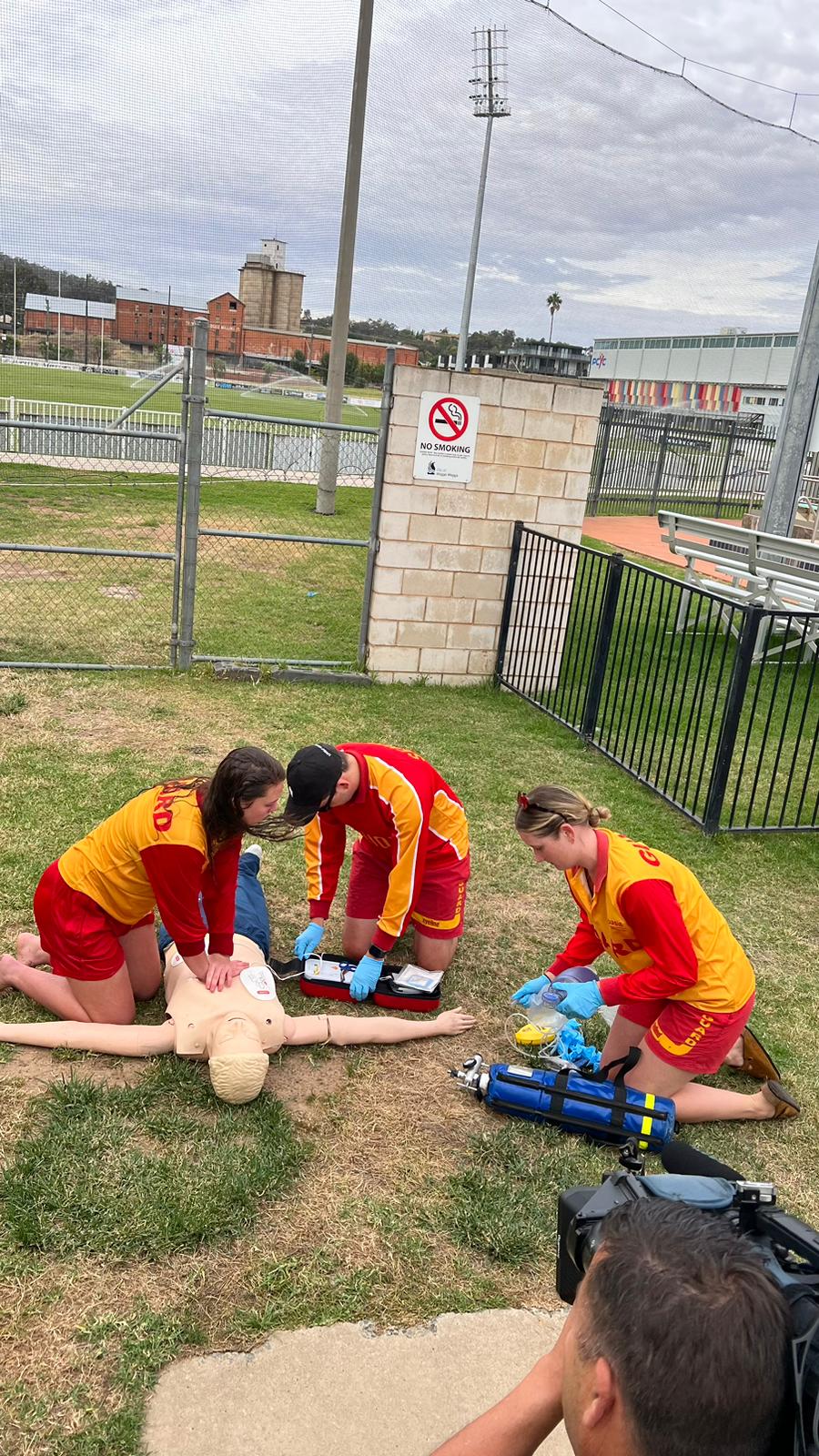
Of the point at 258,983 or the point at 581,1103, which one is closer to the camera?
the point at 581,1103

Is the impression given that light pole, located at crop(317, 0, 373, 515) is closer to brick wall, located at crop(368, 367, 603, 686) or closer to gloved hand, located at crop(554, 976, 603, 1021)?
brick wall, located at crop(368, 367, 603, 686)

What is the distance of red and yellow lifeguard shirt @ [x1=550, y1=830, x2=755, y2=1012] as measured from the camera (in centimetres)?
317

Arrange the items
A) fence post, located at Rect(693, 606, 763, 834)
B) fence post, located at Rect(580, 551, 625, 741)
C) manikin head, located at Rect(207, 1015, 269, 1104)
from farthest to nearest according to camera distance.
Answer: fence post, located at Rect(580, 551, 625, 741), fence post, located at Rect(693, 606, 763, 834), manikin head, located at Rect(207, 1015, 269, 1104)

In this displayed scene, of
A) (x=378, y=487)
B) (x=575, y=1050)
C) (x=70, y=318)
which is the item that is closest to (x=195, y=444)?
(x=378, y=487)

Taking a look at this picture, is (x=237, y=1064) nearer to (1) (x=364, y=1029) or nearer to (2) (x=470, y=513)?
(1) (x=364, y=1029)

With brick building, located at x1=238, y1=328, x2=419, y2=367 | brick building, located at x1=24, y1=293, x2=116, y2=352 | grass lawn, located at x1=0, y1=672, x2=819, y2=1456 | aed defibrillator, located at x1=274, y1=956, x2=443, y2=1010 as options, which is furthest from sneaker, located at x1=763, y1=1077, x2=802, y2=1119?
brick building, located at x1=24, y1=293, x2=116, y2=352

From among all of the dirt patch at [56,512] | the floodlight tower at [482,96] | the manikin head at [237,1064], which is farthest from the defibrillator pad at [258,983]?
the floodlight tower at [482,96]

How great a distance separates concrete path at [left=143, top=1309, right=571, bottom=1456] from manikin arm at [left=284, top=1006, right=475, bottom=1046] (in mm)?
1158

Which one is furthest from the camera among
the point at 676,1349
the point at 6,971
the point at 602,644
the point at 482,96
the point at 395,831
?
the point at 482,96

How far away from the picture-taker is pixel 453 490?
7.82 metres

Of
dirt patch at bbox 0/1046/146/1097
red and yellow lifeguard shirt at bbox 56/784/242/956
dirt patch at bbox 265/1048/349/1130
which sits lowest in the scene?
dirt patch at bbox 265/1048/349/1130

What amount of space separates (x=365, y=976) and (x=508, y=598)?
487 centimetres

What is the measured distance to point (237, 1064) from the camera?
3.10 m

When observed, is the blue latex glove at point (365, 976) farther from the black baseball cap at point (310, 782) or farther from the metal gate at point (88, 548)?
the metal gate at point (88, 548)
